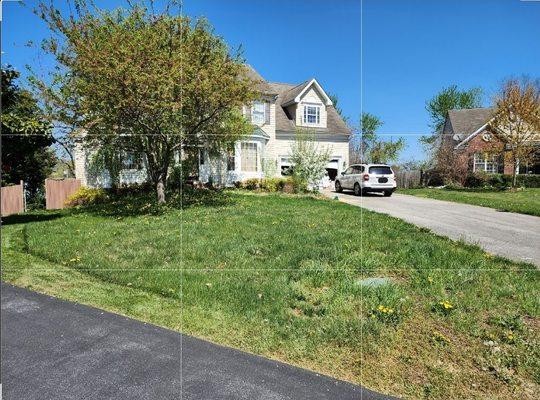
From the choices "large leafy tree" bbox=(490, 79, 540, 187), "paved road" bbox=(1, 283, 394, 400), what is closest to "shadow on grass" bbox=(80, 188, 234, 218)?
"paved road" bbox=(1, 283, 394, 400)

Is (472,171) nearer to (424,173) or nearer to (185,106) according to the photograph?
(424,173)

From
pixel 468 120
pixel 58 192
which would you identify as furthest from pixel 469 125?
pixel 58 192

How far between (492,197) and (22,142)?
14.8 ft

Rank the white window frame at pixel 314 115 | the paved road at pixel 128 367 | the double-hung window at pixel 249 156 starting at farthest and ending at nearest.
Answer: the double-hung window at pixel 249 156, the white window frame at pixel 314 115, the paved road at pixel 128 367

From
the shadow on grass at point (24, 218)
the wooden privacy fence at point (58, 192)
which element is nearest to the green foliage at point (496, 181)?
the wooden privacy fence at point (58, 192)

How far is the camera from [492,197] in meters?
3.66

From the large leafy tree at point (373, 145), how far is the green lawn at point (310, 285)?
3.28 feet

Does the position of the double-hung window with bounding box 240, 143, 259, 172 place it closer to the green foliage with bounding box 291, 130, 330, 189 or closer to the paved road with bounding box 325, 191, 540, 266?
the green foliage with bounding box 291, 130, 330, 189

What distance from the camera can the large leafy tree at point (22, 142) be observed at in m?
3.02

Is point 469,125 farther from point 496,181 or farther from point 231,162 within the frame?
point 231,162

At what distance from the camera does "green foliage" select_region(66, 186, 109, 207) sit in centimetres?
381

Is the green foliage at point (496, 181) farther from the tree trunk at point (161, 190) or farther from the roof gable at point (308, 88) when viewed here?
the tree trunk at point (161, 190)

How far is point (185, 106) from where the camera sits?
7461mm

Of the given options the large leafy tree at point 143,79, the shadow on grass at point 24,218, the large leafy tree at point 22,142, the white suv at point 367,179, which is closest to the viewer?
the large leafy tree at point 22,142
